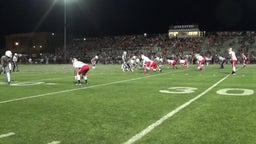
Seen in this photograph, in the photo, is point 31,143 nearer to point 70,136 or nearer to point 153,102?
point 70,136

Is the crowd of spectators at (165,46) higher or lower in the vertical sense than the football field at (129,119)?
higher

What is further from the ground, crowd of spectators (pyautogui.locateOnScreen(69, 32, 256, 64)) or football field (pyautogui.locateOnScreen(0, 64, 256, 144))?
crowd of spectators (pyautogui.locateOnScreen(69, 32, 256, 64))

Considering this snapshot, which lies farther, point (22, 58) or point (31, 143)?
point (22, 58)

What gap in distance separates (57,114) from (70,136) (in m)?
2.36

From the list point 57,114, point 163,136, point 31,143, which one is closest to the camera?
point 31,143

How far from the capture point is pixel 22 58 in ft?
244

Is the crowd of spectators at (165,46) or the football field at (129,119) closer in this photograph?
the football field at (129,119)

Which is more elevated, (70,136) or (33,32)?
(33,32)

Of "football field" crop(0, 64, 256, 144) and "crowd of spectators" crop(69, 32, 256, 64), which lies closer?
"football field" crop(0, 64, 256, 144)

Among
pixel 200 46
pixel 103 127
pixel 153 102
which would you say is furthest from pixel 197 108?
pixel 200 46

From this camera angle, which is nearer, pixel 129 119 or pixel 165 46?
pixel 129 119

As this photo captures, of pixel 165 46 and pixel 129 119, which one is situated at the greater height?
pixel 165 46

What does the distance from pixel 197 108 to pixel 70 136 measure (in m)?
4.07

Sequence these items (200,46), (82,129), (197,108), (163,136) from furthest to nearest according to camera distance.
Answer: (200,46) → (197,108) → (82,129) → (163,136)
